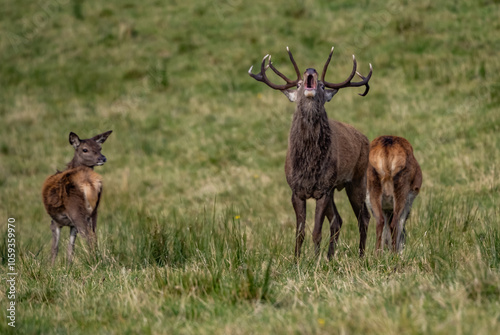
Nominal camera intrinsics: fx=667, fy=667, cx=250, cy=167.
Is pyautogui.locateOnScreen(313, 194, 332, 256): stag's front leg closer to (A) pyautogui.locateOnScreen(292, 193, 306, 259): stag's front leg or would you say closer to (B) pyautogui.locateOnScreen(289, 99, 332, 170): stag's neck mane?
(A) pyautogui.locateOnScreen(292, 193, 306, 259): stag's front leg

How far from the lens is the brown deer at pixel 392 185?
25.3ft

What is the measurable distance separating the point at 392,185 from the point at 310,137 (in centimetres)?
127

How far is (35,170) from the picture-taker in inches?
581

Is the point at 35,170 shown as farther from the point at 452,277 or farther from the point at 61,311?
the point at 452,277

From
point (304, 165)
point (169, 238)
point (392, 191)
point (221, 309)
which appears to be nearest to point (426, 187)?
point (392, 191)

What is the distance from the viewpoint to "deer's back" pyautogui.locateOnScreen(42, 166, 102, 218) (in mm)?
7934

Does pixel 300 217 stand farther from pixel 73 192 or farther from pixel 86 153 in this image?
pixel 86 153

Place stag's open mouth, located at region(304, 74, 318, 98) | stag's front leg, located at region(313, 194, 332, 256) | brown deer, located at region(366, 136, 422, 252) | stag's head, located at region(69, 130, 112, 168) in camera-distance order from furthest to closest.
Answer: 1. stag's head, located at region(69, 130, 112, 168)
2. brown deer, located at region(366, 136, 422, 252)
3. stag's front leg, located at region(313, 194, 332, 256)
4. stag's open mouth, located at region(304, 74, 318, 98)

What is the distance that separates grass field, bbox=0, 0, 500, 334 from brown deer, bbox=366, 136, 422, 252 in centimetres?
29

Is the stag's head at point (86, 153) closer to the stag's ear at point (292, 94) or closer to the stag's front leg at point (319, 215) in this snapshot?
the stag's ear at point (292, 94)

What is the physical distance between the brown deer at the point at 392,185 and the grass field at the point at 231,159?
11.4 inches

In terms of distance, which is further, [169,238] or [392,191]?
[392,191]

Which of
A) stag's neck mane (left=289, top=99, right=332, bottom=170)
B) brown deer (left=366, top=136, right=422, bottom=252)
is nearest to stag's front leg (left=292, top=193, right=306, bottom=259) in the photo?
stag's neck mane (left=289, top=99, right=332, bottom=170)

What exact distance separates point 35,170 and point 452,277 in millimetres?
11829
